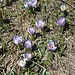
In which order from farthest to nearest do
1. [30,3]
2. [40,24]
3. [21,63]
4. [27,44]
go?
[30,3] < [40,24] < [27,44] < [21,63]

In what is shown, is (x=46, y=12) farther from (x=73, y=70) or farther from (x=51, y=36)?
(x=73, y=70)

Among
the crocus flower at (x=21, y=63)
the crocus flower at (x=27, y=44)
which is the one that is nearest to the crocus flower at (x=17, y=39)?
the crocus flower at (x=27, y=44)

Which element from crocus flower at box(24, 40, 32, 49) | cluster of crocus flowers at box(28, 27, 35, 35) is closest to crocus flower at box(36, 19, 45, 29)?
cluster of crocus flowers at box(28, 27, 35, 35)

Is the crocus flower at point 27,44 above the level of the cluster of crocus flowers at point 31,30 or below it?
below

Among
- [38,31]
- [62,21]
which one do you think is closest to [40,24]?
[38,31]

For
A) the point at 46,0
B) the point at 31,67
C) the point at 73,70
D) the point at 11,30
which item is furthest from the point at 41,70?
the point at 46,0

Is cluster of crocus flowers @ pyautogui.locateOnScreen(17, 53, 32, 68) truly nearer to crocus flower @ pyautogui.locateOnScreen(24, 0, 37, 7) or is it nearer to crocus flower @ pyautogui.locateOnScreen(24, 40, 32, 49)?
crocus flower @ pyautogui.locateOnScreen(24, 40, 32, 49)

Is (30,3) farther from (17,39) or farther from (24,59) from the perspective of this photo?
(24,59)

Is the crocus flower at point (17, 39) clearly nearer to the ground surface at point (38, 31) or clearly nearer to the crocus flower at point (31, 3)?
the ground surface at point (38, 31)
